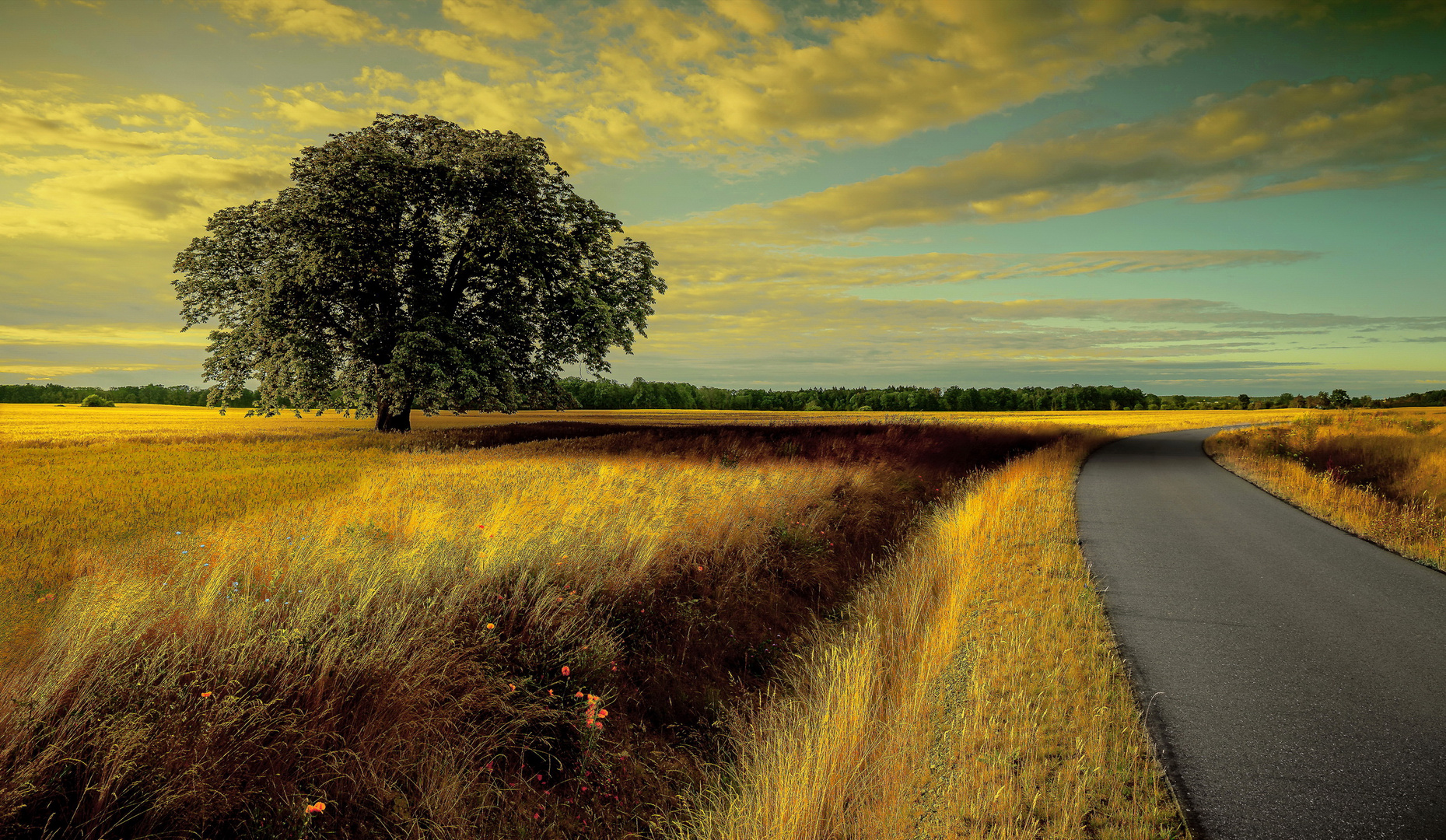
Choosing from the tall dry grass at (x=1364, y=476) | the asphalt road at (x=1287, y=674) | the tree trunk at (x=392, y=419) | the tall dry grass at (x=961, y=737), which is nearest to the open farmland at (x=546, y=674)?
the tall dry grass at (x=961, y=737)

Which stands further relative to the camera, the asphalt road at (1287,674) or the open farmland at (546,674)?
the open farmland at (546,674)

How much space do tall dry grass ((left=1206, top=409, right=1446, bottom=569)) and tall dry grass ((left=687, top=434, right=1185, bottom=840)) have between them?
7.25 meters

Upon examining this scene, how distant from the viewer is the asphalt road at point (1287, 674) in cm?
380

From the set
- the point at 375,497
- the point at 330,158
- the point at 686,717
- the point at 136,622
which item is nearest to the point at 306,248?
the point at 330,158

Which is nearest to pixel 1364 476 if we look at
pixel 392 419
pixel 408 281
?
pixel 408 281

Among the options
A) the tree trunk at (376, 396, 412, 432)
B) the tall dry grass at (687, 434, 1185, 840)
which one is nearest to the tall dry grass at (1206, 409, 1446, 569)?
the tall dry grass at (687, 434, 1185, 840)

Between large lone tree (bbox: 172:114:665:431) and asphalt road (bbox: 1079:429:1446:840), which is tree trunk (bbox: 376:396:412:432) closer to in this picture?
large lone tree (bbox: 172:114:665:431)

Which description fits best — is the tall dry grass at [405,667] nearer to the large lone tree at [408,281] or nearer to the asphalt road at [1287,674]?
the asphalt road at [1287,674]

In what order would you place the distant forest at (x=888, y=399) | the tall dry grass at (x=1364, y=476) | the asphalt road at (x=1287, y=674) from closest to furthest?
the asphalt road at (x=1287, y=674)
the tall dry grass at (x=1364, y=476)
the distant forest at (x=888, y=399)

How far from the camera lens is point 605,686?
6.10 meters

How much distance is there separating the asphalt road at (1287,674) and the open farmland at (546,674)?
0.38m

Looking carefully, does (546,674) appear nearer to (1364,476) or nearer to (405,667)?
(405,667)

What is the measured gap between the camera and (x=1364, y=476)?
18125 millimetres

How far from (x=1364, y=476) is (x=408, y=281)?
3144 cm
